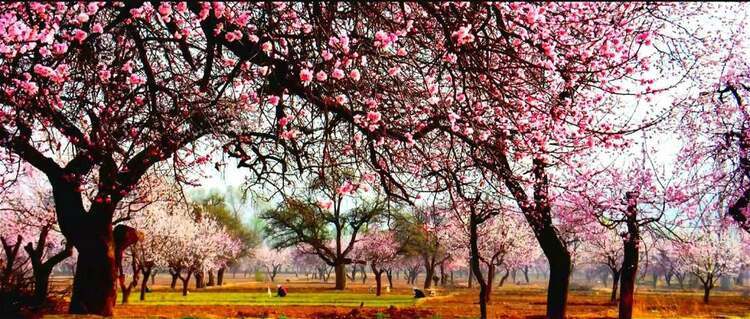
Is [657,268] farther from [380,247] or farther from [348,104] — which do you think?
[348,104]

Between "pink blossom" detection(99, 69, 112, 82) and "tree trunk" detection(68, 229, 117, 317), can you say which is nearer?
"pink blossom" detection(99, 69, 112, 82)

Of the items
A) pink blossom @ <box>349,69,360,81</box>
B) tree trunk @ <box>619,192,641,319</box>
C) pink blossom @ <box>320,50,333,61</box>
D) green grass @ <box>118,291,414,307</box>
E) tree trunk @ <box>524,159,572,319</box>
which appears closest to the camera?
pink blossom @ <box>320,50,333,61</box>

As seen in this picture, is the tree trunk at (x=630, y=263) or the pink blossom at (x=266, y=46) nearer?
the pink blossom at (x=266, y=46)

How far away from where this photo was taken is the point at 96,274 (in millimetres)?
13156

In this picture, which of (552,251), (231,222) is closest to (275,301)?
(552,251)

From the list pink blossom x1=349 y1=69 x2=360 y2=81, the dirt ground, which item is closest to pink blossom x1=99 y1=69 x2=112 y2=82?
pink blossom x1=349 y1=69 x2=360 y2=81

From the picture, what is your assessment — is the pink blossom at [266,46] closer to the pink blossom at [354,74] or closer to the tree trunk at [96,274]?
the pink blossom at [354,74]

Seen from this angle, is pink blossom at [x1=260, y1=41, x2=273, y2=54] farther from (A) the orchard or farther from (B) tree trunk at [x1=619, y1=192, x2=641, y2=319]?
(B) tree trunk at [x1=619, y1=192, x2=641, y2=319]

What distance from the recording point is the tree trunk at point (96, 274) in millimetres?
12945

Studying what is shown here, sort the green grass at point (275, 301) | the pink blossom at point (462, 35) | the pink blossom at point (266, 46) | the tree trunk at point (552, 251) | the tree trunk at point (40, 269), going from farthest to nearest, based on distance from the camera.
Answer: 1. the green grass at point (275, 301)
2. the tree trunk at point (552, 251)
3. the tree trunk at point (40, 269)
4. the pink blossom at point (266, 46)
5. the pink blossom at point (462, 35)

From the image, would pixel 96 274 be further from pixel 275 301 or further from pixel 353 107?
pixel 275 301

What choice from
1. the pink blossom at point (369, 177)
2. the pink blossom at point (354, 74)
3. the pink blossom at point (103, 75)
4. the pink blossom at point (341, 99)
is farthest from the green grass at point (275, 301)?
the pink blossom at point (354, 74)

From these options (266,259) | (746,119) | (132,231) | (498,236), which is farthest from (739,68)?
(266,259)

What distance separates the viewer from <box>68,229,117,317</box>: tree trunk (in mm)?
12945
